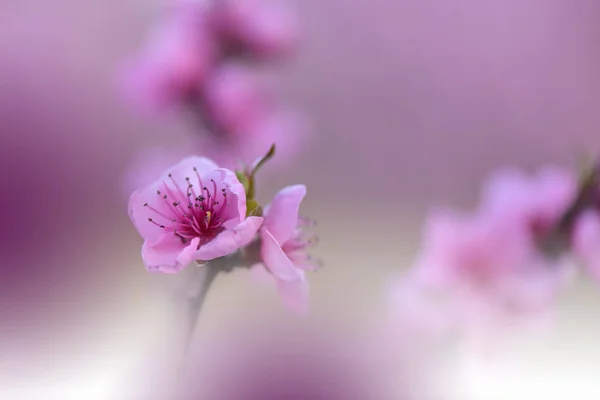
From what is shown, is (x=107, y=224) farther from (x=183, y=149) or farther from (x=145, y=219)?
(x=145, y=219)

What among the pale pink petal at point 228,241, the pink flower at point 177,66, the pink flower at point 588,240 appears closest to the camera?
the pale pink petal at point 228,241

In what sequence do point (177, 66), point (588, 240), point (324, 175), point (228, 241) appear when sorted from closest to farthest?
point (228, 241) → point (588, 240) → point (177, 66) → point (324, 175)

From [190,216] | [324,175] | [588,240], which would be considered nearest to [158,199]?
[190,216]

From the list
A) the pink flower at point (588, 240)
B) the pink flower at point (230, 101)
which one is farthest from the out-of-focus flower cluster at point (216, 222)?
the pink flower at point (230, 101)

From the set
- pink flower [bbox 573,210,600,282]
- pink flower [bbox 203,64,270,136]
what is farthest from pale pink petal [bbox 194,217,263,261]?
pink flower [bbox 203,64,270,136]

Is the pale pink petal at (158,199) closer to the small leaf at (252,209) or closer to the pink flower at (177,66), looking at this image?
the small leaf at (252,209)

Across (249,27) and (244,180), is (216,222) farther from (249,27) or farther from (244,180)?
(249,27)

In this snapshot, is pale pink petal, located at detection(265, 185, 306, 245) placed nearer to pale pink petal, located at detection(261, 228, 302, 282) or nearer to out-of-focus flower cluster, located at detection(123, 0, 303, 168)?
pale pink petal, located at detection(261, 228, 302, 282)
